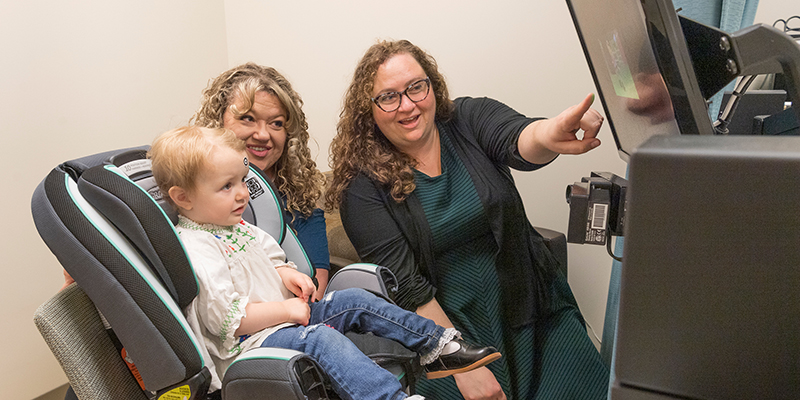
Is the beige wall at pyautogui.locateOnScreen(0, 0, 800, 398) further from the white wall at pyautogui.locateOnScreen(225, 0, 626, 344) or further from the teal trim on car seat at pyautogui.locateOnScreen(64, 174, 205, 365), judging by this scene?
the teal trim on car seat at pyautogui.locateOnScreen(64, 174, 205, 365)

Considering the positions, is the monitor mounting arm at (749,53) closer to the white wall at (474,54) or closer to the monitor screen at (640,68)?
the monitor screen at (640,68)

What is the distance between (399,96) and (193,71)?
156 cm

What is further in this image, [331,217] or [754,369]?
[331,217]

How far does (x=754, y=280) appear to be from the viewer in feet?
1.36

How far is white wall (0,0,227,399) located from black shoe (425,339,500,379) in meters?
1.75

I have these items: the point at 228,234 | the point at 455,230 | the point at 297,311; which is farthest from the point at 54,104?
the point at 455,230

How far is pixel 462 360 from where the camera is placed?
124 centimetres

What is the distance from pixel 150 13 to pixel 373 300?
193 centimetres

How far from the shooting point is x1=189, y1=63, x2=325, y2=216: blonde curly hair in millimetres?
1553

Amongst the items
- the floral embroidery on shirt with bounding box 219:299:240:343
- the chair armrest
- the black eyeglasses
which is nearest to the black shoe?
the floral embroidery on shirt with bounding box 219:299:240:343

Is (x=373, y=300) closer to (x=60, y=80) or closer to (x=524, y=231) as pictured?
(x=524, y=231)

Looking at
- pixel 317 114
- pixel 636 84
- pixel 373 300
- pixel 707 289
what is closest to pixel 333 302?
pixel 373 300

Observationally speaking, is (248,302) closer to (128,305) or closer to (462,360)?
(128,305)

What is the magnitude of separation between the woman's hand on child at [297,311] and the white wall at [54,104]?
1.45m
